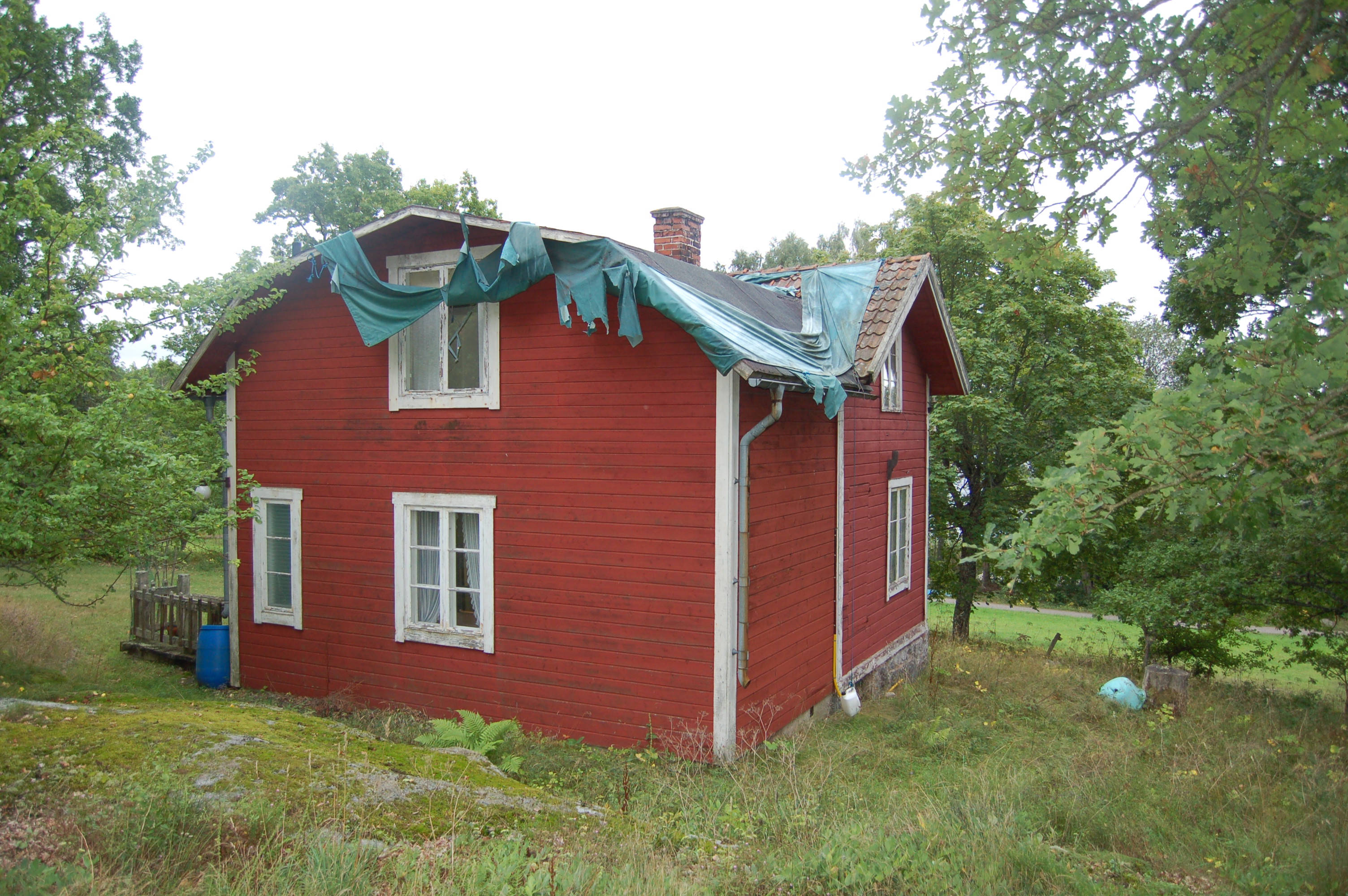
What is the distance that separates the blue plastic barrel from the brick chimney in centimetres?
781

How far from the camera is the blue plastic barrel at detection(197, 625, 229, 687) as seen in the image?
10883mm

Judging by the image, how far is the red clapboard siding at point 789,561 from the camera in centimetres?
843

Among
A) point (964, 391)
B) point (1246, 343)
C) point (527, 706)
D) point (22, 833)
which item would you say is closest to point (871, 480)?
point (964, 391)

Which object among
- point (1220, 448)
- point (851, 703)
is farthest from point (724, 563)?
point (1220, 448)

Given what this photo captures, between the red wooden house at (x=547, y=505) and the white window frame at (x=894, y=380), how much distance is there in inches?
30.9

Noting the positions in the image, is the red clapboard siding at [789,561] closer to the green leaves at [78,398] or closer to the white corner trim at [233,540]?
the green leaves at [78,398]

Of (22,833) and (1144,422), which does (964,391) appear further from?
(22,833)

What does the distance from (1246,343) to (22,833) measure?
6751 mm

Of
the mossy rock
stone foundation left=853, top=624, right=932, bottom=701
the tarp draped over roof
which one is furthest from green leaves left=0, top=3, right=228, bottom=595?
stone foundation left=853, top=624, right=932, bottom=701

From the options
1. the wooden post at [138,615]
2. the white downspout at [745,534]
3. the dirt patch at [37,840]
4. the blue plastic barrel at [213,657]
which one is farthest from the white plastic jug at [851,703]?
the wooden post at [138,615]

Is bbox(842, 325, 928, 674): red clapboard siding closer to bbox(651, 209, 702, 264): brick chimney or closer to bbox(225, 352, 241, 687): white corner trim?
bbox(651, 209, 702, 264): brick chimney


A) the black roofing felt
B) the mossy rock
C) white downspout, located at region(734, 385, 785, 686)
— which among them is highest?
the black roofing felt

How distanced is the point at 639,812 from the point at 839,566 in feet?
17.9

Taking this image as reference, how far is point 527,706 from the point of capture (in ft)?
29.3
